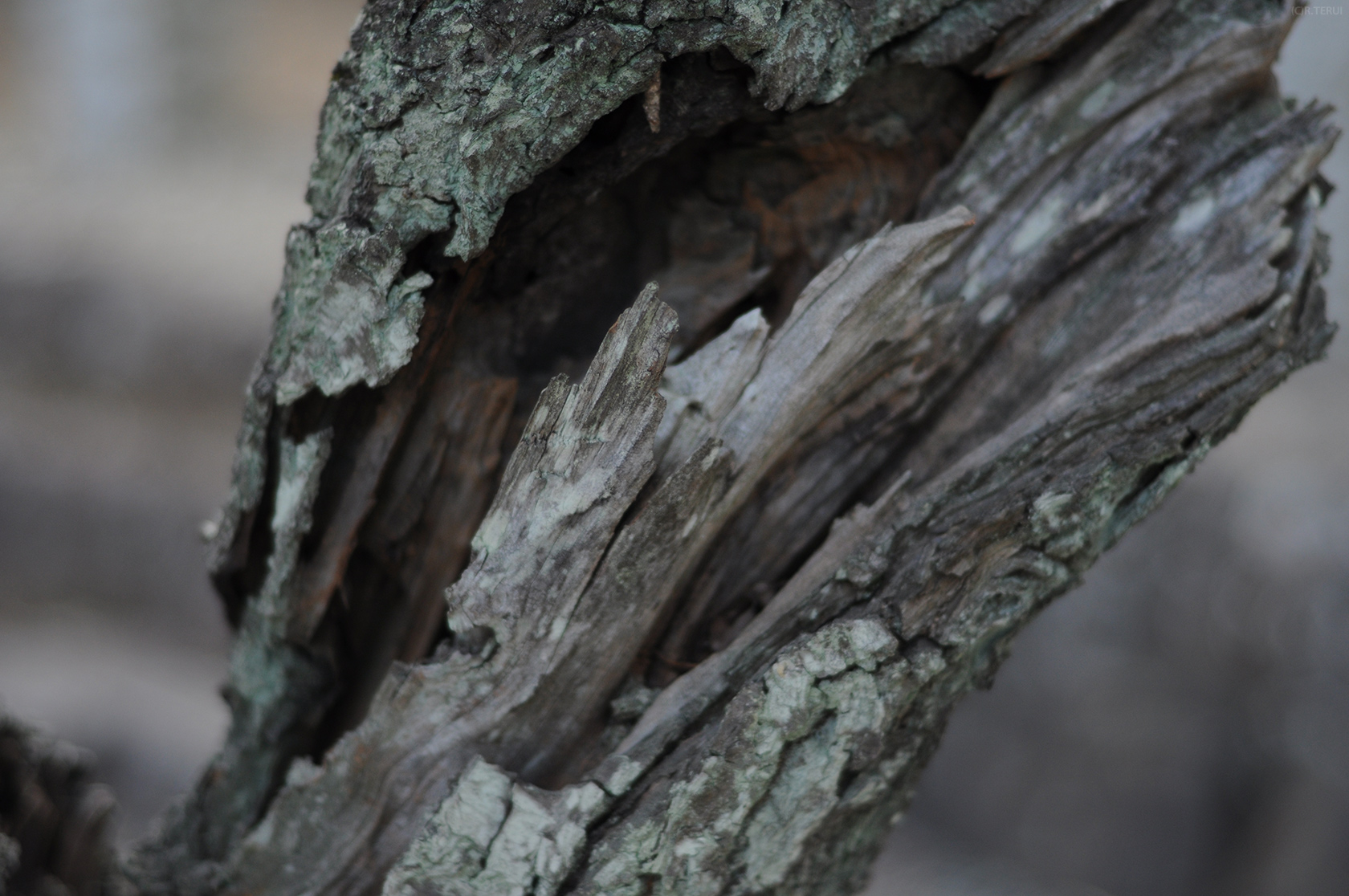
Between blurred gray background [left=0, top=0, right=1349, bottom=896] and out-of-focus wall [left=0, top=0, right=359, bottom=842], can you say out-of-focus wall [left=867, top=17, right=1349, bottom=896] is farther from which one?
out-of-focus wall [left=0, top=0, right=359, bottom=842]

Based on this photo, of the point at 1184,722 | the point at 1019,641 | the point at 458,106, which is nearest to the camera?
the point at 458,106

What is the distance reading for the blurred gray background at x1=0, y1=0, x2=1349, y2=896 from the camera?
6.48 feet

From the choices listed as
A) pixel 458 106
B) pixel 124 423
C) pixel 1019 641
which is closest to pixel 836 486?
pixel 458 106

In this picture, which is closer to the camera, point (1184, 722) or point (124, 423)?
point (1184, 722)

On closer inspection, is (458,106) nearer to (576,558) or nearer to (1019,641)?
(576,558)

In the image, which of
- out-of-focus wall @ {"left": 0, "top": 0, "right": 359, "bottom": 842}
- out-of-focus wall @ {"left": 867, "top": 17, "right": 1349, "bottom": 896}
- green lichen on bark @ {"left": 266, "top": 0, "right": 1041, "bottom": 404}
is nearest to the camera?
green lichen on bark @ {"left": 266, "top": 0, "right": 1041, "bottom": 404}

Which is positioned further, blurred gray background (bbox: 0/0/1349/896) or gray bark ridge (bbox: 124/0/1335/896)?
blurred gray background (bbox: 0/0/1349/896)

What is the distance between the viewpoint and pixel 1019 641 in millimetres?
2195

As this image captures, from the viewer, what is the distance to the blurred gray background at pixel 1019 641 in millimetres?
1975

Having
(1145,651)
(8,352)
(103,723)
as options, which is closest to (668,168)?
(1145,651)

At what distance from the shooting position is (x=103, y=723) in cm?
→ 225

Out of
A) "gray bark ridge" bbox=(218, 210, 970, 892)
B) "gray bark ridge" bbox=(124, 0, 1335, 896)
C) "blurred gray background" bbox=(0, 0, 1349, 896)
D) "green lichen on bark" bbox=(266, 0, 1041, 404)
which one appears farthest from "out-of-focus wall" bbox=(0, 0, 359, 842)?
"green lichen on bark" bbox=(266, 0, 1041, 404)

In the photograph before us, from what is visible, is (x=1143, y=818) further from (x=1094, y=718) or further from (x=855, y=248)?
(x=855, y=248)

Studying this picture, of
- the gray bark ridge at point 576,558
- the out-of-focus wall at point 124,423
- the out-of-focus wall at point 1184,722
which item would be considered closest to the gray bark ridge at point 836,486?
the gray bark ridge at point 576,558
